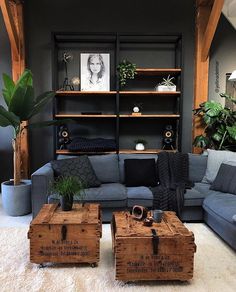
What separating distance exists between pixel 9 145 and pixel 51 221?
2648 millimetres

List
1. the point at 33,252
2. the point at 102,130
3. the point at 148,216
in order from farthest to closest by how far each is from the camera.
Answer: the point at 102,130, the point at 148,216, the point at 33,252

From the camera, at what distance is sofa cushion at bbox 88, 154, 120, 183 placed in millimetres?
3680

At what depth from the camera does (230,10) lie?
14.0 ft

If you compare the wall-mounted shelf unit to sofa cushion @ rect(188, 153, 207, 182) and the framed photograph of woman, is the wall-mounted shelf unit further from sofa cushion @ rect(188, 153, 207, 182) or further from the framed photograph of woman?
sofa cushion @ rect(188, 153, 207, 182)

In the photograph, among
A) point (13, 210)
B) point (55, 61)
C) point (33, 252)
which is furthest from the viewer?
point (55, 61)

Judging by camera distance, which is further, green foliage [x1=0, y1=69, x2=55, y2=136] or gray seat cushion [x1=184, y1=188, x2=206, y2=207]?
green foliage [x1=0, y1=69, x2=55, y2=136]

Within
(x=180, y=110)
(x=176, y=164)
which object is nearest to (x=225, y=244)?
(x=176, y=164)

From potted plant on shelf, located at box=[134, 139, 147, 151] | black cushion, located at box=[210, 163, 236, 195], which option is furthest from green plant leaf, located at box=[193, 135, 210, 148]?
potted plant on shelf, located at box=[134, 139, 147, 151]

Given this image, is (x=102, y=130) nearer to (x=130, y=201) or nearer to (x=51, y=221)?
(x=130, y=201)

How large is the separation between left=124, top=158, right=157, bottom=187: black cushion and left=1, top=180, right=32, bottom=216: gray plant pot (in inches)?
51.0

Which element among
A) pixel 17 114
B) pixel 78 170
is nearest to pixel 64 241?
pixel 78 170

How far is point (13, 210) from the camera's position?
350cm

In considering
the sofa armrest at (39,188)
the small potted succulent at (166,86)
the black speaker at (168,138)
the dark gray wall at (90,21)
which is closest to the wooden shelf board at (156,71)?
the small potted succulent at (166,86)

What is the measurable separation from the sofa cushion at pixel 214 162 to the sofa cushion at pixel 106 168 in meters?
1.17
